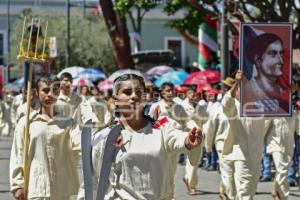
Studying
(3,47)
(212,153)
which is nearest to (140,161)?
(212,153)

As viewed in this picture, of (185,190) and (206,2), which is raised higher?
(206,2)

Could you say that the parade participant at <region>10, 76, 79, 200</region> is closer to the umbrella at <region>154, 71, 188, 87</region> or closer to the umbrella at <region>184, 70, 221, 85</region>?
the umbrella at <region>184, 70, 221, 85</region>

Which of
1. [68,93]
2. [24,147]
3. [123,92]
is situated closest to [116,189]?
[123,92]

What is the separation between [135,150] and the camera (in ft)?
17.4

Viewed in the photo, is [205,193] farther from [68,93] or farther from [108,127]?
[108,127]

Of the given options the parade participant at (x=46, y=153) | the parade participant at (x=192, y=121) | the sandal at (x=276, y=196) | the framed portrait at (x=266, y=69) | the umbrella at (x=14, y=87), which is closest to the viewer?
the parade participant at (x=46, y=153)

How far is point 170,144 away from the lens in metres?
5.35

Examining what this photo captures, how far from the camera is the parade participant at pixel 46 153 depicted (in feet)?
24.3

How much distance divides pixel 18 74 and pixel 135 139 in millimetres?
56187

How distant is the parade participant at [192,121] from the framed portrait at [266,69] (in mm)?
2158


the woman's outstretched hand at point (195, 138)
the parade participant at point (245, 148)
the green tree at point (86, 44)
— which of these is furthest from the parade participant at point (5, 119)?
the green tree at point (86, 44)

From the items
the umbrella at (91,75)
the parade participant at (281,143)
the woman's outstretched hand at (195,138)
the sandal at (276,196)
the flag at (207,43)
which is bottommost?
the sandal at (276,196)

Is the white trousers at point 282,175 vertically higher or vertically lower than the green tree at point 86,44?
lower

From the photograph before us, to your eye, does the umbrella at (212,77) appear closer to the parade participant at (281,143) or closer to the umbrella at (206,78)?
the umbrella at (206,78)
